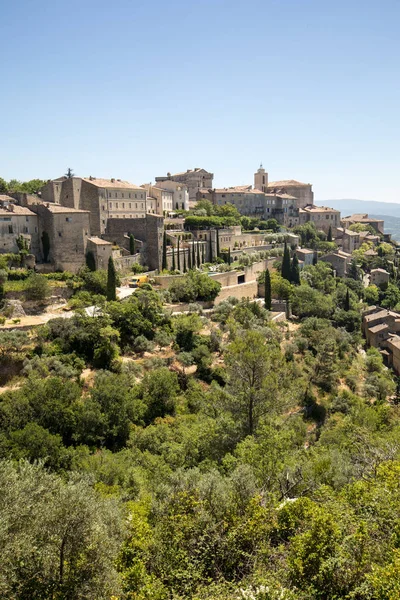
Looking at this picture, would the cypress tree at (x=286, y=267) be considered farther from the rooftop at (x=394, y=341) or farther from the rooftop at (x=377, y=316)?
the rooftop at (x=394, y=341)

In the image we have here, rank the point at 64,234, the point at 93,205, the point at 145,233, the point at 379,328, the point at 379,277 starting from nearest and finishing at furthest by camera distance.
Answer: the point at 64,234
the point at 93,205
the point at 145,233
the point at 379,328
the point at 379,277

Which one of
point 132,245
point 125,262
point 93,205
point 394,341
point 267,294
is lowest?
point 394,341

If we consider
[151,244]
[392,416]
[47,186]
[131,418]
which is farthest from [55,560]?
[47,186]

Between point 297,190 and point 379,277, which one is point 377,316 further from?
point 297,190

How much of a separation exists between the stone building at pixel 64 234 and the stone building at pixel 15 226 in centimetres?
64

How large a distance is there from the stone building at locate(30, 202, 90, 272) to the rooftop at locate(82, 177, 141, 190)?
8507 mm

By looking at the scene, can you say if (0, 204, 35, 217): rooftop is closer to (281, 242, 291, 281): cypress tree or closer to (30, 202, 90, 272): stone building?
(30, 202, 90, 272): stone building

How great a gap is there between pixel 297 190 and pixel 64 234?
66.6 m

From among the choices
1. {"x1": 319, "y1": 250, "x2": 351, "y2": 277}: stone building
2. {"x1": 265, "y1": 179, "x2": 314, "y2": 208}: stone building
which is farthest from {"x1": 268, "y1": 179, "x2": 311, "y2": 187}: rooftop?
{"x1": 319, "y1": 250, "x2": 351, "y2": 277}: stone building

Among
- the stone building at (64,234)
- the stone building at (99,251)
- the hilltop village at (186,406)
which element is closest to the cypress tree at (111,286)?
the hilltop village at (186,406)

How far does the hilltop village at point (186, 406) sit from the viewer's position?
11.6 metres

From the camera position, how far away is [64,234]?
4328cm

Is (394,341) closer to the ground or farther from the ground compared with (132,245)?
closer to the ground

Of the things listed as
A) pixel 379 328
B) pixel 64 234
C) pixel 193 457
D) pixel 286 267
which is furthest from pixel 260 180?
pixel 193 457
